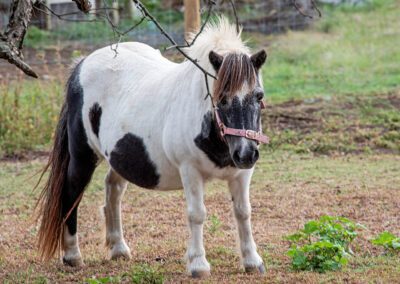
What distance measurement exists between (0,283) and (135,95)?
63.4 inches

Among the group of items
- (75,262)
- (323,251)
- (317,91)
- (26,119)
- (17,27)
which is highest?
(17,27)

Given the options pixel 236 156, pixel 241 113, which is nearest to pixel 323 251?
pixel 236 156

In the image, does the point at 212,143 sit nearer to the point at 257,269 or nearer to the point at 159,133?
the point at 159,133

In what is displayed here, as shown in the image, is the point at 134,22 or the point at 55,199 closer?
the point at 55,199

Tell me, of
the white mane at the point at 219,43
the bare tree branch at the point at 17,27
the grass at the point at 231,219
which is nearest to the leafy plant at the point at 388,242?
the grass at the point at 231,219

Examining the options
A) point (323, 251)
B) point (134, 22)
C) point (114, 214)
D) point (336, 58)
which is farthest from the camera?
point (134, 22)

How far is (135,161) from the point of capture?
4070mm

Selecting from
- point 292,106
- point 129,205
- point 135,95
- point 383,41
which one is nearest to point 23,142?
point 129,205

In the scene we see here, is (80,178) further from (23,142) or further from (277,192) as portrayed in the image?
(23,142)

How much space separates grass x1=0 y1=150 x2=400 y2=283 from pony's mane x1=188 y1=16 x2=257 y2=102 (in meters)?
1.27

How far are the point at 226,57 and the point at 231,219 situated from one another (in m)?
2.23


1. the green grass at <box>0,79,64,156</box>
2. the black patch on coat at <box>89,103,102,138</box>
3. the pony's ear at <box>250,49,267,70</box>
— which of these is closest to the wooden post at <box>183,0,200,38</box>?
the black patch on coat at <box>89,103,102,138</box>

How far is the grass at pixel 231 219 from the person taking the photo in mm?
4012

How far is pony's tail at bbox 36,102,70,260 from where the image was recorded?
14.7 ft
